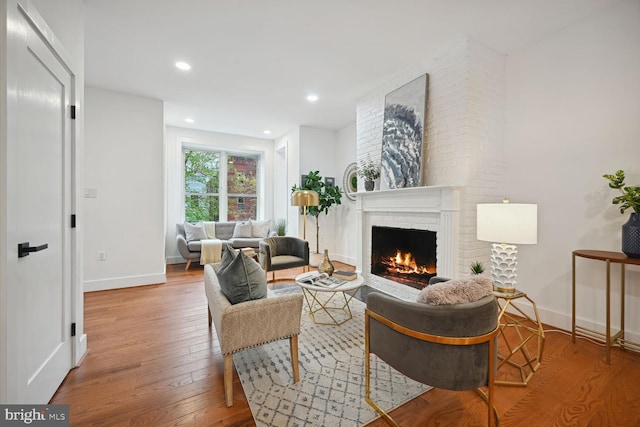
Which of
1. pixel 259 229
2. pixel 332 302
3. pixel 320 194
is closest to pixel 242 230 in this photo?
pixel 259 229

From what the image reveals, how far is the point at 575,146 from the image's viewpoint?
242 cm

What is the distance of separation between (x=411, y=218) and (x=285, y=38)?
242 cm

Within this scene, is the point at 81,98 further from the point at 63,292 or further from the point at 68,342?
the point at 68,342

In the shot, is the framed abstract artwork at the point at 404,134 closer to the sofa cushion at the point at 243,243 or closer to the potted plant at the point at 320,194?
the potted plant at the point at 320,194

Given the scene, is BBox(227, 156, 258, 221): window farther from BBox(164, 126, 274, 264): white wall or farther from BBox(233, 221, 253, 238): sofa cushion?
BBox(233, 221, 253, 238): sofa cushion

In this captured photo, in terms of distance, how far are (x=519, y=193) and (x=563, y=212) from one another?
0.41m

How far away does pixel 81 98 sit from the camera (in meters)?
2.07

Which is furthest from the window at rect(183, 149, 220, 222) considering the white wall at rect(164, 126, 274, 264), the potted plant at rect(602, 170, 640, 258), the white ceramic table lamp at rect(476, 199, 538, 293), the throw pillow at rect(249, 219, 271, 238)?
the potted plant at rect(602, 170, 640, 258)

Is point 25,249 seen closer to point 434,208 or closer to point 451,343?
point 451,343

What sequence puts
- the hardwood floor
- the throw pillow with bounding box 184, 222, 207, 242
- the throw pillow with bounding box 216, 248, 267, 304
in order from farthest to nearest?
the throw pillow with bounding box 184, 222, 207, 242 → the throw pillow with bounding box 216, 248, 267, 304 → the hardwood floor

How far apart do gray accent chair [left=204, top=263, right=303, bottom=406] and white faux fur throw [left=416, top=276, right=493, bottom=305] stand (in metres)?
0.83

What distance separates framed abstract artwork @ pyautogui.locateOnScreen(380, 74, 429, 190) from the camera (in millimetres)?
3037

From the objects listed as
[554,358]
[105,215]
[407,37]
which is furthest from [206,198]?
[554,358]

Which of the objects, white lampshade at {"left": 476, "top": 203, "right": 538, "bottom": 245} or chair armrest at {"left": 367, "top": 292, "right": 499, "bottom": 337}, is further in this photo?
white lampshade at {"left": 476, "top": 203, "right": 538, "bottom": 245}
